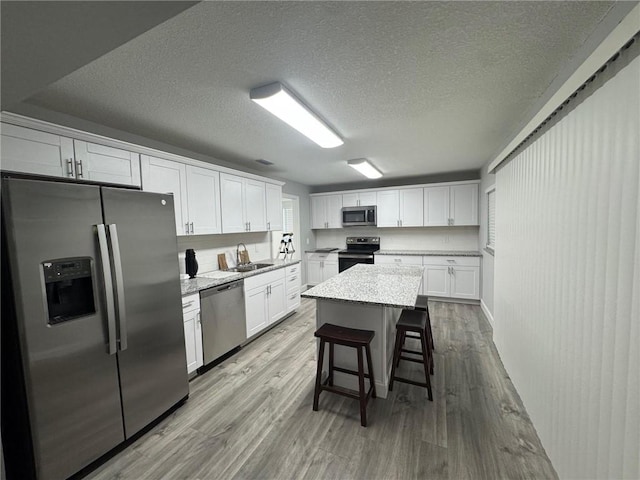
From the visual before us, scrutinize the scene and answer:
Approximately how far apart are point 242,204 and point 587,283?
3.43 m

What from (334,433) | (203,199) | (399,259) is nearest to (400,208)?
(399,259)

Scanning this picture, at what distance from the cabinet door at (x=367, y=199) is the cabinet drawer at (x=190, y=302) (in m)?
A: 3.92

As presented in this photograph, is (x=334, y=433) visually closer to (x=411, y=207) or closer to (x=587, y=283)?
(x=587, y=283)

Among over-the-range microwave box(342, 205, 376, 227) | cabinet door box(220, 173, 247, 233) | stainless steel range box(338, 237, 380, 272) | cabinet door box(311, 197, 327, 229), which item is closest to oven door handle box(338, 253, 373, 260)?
stainless steel range box(338, 237, 380, 272)

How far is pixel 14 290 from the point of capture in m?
1.34

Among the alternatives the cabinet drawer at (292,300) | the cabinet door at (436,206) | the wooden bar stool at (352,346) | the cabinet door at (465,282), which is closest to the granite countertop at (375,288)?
the wooden bar stool at (352,346)

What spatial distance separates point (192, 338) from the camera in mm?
2523

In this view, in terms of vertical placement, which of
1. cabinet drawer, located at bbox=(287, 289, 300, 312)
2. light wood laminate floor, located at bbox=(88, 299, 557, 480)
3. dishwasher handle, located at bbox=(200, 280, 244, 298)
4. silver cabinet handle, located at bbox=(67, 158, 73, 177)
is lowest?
light wood laminate floor, located at bbox=(88, 299, 557, 480)

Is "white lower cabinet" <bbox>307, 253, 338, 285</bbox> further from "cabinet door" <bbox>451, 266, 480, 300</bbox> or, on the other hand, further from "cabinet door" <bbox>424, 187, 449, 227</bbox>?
"cabinet door" <bbox>451, 266, 480, 300</bbox>

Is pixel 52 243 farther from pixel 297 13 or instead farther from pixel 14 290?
pixel 297 13

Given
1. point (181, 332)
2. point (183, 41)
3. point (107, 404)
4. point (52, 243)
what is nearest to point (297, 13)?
point (183, 41)

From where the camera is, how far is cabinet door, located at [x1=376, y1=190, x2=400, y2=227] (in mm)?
5320

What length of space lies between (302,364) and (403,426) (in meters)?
1.21

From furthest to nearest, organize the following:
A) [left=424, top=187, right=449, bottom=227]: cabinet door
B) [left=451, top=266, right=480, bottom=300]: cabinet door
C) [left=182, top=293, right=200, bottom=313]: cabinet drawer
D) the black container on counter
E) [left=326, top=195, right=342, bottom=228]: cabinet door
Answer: [left=326, top=195, right=342, bottom=228]: cabinet door < [left=424, top=187, right=449, bottom=227]: cabinet door < [left=451, top=266, right=480, bottom=300]: cabinet door < the black container on counter < [left=182, top=293, right=200, bottom=313]: cabinet drawer
